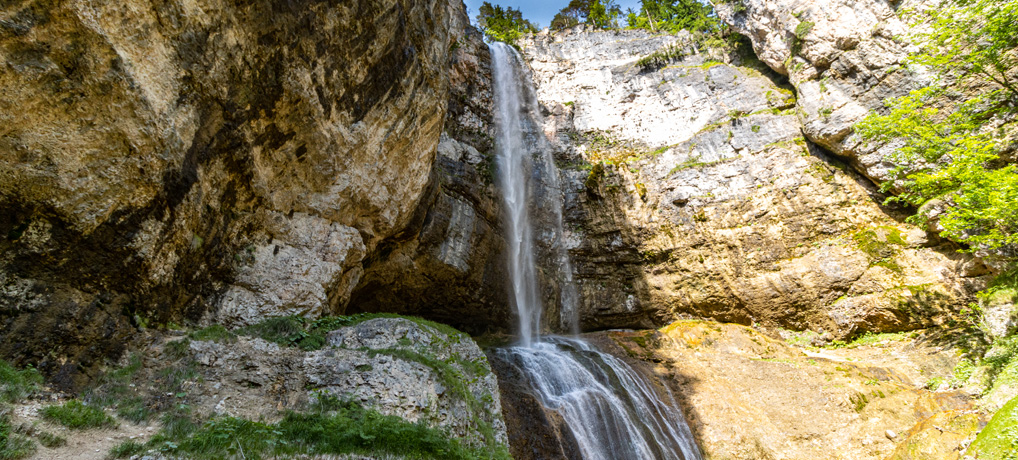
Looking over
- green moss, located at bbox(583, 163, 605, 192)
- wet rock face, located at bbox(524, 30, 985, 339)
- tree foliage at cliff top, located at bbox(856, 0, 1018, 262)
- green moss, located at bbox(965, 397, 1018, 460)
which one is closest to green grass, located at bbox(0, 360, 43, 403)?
green moss, located at bbox(965, 397, 1018, 460)

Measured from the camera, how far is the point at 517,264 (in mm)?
18812

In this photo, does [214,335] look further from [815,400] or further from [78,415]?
[815,400]

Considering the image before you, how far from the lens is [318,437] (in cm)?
577

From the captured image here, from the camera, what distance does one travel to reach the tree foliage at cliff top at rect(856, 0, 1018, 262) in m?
10.2

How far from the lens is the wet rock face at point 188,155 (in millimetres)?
5512

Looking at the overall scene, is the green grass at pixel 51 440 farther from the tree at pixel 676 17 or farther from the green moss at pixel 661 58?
the tree at pixel 676 17

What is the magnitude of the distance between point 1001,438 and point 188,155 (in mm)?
13498

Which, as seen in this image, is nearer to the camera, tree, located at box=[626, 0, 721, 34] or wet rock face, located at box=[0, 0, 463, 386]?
wet rock face, located at box=[0, 0, 463, 386]

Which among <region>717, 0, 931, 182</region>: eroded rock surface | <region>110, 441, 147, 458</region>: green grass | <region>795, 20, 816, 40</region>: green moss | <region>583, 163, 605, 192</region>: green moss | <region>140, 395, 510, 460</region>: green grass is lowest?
<region>140, 395, 510, 460</region>: green grass

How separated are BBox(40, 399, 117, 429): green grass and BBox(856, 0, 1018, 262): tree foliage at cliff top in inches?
604

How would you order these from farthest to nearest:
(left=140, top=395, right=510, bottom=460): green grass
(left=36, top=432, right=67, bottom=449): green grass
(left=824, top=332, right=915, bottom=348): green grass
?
1. (left=824, top=332, right=915, bottom=348): green grass
2. (left=140, top=395, right=510, bottom=460): green grass
3. (left=36, top=432, right=67, bottom=449): green grass

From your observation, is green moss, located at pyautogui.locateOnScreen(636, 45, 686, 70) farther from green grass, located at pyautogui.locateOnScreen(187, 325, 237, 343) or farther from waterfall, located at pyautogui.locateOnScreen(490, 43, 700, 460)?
green grass, located at pyautogui.locateOnScreen(187, 325, 237, 343)

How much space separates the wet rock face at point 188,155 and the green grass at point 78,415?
890 mm

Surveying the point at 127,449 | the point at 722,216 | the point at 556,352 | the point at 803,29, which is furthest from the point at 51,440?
the point at 803,29
